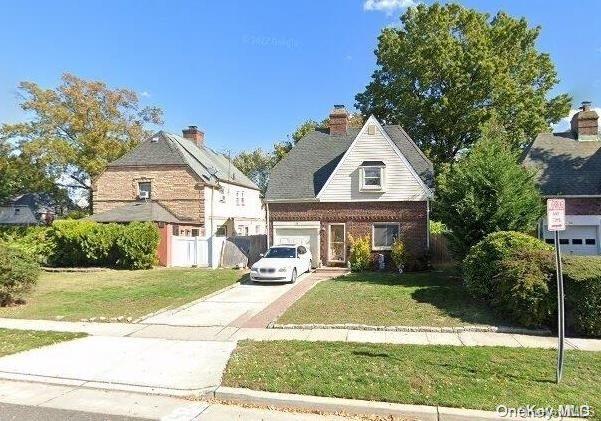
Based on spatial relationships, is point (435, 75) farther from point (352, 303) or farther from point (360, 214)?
point (352, 303)

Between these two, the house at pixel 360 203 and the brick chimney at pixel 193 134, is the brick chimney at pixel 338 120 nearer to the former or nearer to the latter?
the house at pixel 360 203

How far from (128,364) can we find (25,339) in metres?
3.42

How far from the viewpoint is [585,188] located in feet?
69.2

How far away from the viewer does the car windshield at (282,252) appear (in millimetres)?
19583

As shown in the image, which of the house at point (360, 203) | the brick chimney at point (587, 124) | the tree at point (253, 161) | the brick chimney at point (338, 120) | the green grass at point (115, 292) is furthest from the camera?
the tree at point (253, 161)

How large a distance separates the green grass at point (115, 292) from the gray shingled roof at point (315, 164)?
5.50 m

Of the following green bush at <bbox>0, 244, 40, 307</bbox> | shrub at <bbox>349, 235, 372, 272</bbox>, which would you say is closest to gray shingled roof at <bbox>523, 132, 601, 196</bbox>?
shrub at <bbox>349, 235, 372, 272</bbox>

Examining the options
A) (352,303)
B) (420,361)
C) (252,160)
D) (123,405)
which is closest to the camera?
(123,405)

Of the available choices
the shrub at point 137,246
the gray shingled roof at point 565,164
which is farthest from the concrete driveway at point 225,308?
the gray shingled roof at point 565,164

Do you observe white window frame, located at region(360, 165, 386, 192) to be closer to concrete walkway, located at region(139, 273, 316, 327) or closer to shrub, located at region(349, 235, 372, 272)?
shrub, located at region(349, 235, 372, 272)

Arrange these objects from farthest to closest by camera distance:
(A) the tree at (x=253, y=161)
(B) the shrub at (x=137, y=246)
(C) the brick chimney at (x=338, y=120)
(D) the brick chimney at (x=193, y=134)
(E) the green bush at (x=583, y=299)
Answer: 1. (A) the tree at (x=253, y=161)
2. (D) the brick chimney at (x=193, y=134)
3. (C) the brick chimney at (x=338, y=120)
4. (B) the shrub at (x=137, y=246)
5. (E) the green bush at (x=583, y=299)

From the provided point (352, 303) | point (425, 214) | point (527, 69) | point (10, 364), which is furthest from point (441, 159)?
point (10, 364)

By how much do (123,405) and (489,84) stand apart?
1143 inches

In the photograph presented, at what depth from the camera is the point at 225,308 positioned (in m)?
13.4
